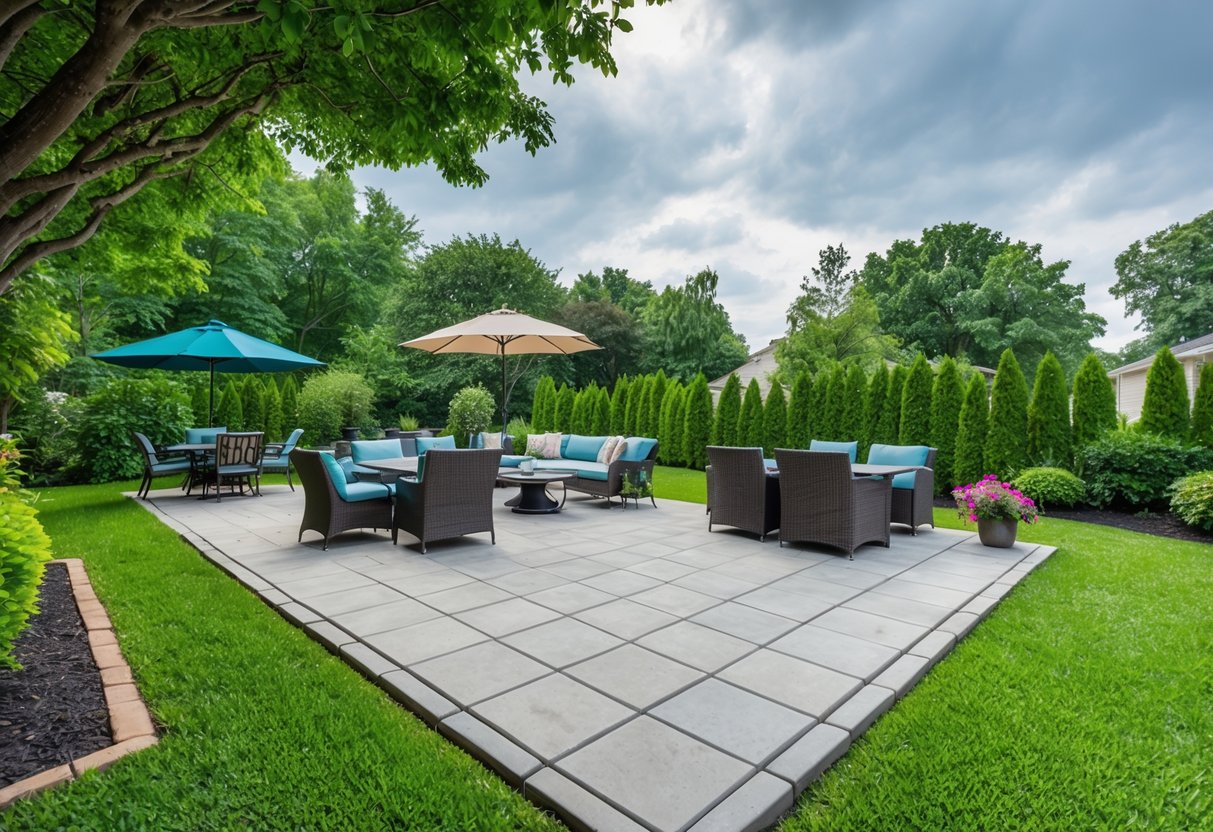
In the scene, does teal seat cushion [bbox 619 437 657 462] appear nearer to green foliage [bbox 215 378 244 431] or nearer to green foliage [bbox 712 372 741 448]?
green foliage [bbox 712 372 741 448]

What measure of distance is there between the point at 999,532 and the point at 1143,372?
17665mm

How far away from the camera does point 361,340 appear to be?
1980cm

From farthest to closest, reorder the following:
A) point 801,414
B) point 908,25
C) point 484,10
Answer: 1. point 801,414
2. point 908,25
3. point 484,10

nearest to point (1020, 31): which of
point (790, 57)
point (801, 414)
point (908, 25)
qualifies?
point (908, 25)

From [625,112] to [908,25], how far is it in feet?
13.4

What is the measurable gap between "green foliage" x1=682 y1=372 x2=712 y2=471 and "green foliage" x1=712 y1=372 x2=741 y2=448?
1.25ft

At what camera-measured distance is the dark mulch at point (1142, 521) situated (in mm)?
6298

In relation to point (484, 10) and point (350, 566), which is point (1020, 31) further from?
point (350, 566)

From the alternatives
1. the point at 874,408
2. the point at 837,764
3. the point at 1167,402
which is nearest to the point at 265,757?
the point at 837,764

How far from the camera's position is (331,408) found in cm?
1270

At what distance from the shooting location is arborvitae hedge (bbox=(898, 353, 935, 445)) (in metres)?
9.50

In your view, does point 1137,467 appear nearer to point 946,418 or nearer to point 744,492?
point 946,418

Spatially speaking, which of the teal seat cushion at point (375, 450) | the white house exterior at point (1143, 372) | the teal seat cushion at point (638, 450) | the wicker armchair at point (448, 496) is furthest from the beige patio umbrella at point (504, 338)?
the white house exterior at point (1143, 372)

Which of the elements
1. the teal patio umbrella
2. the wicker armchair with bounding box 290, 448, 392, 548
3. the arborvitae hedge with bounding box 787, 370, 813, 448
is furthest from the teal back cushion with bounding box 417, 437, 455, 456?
the arborvitae hedge with bounding box 787, 370, 813, 448
